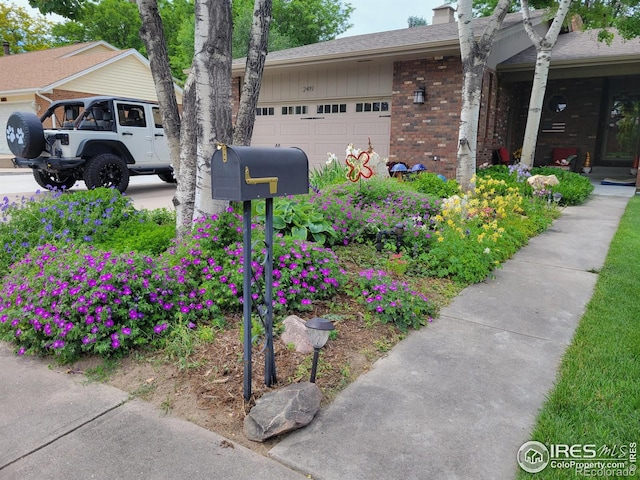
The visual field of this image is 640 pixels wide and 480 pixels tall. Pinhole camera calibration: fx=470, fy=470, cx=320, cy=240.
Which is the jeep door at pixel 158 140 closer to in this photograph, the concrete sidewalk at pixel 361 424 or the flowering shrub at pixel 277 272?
the flowering shrub at pixel 277 272

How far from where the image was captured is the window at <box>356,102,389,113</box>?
12.6 metres

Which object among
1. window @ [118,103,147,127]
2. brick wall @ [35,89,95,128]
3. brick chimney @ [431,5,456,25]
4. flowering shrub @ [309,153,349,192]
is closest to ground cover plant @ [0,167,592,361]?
flowering shrub @ [309,153,349,192]

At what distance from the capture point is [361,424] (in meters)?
2.37

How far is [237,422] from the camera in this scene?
7.80ft

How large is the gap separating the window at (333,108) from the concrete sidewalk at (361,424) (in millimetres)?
10764

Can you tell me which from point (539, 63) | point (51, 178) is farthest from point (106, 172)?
point (539, 63)

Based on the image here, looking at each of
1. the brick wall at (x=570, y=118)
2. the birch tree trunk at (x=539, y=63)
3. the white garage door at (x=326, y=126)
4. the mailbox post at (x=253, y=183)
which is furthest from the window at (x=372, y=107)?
the mailbox post at (x=253, y=183)

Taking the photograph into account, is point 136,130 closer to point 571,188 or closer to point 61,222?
point 61,222

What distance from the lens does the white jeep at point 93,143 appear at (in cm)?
866

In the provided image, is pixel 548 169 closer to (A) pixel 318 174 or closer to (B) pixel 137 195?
(A) pixel 318 174

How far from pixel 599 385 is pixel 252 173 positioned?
2.27 metres

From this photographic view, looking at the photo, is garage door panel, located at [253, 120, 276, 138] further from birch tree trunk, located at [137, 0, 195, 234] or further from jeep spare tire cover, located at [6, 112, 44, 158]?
birch tree trunk, located at [137, 0, 195, 234]

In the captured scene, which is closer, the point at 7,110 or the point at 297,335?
the point at 297,335

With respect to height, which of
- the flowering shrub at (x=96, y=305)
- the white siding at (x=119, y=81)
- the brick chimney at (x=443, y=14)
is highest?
the brick chimney at (x=443, y=14)
